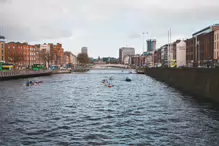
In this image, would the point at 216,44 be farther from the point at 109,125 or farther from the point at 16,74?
the point at 109,125

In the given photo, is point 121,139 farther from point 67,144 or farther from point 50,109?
point 50,109

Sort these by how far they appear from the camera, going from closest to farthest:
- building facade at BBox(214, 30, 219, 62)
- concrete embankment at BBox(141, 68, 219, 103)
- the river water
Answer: the river water, concrete embankment at BBox(141, 68, 219, 103), building facade at BBox(214, 30, 219, 62)

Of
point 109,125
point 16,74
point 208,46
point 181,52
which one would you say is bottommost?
point 109,125

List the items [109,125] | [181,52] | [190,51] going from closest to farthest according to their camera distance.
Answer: [109,125] → [190,51] → [181,52]

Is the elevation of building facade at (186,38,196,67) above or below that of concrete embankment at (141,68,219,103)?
above

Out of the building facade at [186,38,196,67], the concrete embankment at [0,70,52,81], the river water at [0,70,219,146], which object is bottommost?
the river water at [0,70,219,146]

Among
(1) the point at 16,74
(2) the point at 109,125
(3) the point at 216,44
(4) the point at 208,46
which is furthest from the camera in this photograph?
(4) the point at 208,46

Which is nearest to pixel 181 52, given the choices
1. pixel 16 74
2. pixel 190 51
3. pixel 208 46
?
pixel 190 51

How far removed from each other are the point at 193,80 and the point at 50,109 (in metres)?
29.4

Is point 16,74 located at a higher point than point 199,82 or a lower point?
lower

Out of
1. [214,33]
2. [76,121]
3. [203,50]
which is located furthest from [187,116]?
[203,50]

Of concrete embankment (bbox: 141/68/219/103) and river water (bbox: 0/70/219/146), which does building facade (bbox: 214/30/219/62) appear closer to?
concrete embankment (bbox: 141/68/219/103)

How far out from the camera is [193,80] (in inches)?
2239

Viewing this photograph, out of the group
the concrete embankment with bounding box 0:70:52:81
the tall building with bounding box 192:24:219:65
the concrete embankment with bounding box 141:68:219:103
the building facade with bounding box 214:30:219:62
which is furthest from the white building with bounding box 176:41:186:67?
the concrete embankment with bounding box 141:68:219:103
